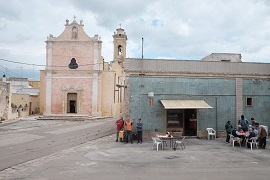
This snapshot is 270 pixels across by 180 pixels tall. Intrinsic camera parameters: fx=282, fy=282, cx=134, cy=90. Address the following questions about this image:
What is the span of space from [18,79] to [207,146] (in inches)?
1901

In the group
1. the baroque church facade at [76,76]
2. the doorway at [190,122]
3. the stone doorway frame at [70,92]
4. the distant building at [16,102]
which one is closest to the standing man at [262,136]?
the doorway at [190,122]

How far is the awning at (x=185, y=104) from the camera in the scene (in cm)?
1675

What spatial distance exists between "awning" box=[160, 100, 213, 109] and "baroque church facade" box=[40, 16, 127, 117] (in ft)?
66.9

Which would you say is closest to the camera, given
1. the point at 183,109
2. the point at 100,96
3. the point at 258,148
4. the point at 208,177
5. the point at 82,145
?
the point at 208,177

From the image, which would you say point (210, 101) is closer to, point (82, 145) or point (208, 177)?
point (82, 145)

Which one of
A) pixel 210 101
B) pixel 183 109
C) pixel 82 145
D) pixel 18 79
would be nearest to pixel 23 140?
pixel 82 145

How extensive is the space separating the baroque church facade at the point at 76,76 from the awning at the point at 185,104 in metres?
20.4

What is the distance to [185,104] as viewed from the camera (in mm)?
17391

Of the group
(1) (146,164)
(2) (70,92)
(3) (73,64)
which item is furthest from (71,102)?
(1) (146,164)

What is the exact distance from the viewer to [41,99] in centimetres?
3888

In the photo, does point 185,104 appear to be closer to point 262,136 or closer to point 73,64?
→ point 262,136

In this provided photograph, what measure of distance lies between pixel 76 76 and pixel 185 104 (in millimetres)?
23357

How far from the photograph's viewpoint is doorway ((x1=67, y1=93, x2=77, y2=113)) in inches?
1510

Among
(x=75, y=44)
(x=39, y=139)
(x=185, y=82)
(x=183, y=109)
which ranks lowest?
(x=39, y=139)
